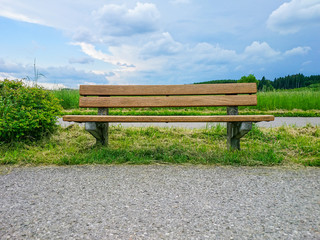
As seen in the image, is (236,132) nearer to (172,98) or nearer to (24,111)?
(172,98)

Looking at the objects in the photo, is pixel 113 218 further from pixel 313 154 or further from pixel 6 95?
pixel 6 95

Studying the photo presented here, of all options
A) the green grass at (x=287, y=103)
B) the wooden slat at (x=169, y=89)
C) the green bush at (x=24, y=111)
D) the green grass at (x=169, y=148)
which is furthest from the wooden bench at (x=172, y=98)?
the green grass at (x=287, y=103)

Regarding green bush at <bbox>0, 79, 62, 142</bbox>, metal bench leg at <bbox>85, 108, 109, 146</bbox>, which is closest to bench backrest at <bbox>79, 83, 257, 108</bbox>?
metal bench leg at <bbox>85, 108, 109, 146</bbox>

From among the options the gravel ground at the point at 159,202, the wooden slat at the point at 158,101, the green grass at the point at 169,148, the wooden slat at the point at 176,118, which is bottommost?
the gravel ground at the point at 159,202

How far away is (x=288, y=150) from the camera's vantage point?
4.39 m

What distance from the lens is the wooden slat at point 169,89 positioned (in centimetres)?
438

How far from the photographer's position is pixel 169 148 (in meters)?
4.32

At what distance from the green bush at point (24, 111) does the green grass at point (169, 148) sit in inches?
7.6

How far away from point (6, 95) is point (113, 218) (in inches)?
149

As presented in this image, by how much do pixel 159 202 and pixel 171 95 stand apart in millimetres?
2213

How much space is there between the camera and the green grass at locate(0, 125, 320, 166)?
390 cm

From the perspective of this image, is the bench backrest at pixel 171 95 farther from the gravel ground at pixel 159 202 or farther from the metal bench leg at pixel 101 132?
the gravel ground at pixel 159 202

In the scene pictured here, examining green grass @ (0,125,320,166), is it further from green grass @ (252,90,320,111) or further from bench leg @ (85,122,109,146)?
green grass @ (252,90,320,111)

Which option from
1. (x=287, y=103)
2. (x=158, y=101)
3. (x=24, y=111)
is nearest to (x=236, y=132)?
(x=158, y=101)
